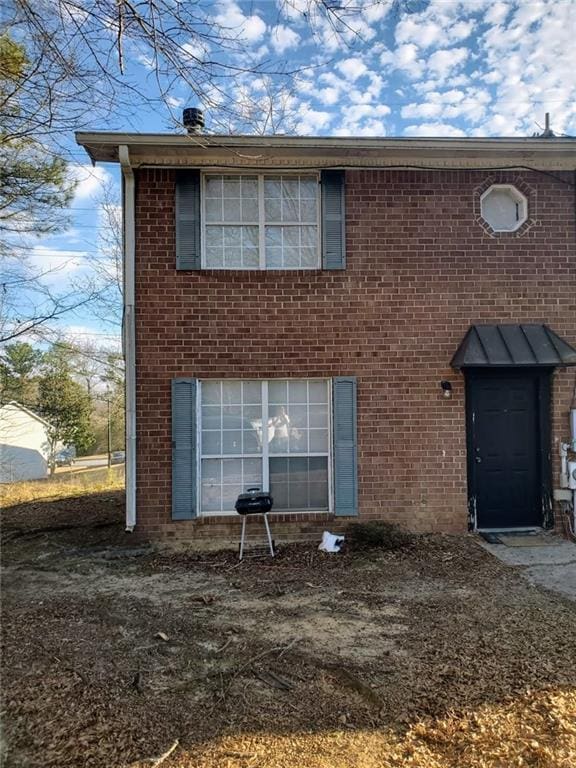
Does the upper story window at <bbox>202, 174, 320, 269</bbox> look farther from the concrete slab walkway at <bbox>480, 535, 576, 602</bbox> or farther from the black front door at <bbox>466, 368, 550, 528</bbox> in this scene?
the concrete slab walkway at <bbox>480, 535, 576, 602</bbox>

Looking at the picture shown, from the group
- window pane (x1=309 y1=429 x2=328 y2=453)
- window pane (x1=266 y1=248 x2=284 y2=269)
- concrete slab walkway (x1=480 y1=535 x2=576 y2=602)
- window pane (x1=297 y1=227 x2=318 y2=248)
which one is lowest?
concrete slab walkway (x1=480 y1=535 x2=576 y2=602)

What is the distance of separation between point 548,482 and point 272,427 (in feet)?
12.8

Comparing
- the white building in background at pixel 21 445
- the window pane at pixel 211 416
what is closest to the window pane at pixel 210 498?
the window pane at pixel 211 416

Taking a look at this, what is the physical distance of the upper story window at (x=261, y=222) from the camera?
6.51 metres

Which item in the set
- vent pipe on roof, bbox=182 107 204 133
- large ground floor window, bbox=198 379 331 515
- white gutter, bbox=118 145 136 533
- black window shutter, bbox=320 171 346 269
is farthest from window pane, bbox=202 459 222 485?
vent pipe on roof, bbox=182 107 204 133

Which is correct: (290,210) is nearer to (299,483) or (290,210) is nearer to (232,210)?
(232,210)

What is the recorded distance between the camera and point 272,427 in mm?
6492

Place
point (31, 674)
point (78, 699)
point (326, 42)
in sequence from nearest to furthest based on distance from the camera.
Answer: point (78, 699) → point (31, 674) → point (326, 42)

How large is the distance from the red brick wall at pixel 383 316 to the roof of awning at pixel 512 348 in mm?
176

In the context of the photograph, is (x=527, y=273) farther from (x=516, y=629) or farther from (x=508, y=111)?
(x=516, y=629)

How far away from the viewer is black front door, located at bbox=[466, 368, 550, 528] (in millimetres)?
6578

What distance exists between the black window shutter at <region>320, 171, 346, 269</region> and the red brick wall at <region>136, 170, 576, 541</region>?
124mm

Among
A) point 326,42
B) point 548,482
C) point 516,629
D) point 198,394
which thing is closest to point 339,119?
point 326,42

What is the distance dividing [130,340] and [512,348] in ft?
16.7
